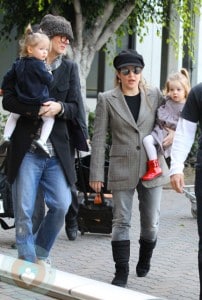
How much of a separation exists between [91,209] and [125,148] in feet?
7.67

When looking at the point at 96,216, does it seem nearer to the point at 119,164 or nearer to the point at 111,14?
the point at 119,164

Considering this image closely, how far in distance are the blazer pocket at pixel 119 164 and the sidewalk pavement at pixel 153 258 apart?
86cm

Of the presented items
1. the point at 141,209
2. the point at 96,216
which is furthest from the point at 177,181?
the point at 96,216

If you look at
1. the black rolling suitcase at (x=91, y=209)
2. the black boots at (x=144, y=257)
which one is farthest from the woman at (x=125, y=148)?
the black rolling suitcase at (x=91, y=209)

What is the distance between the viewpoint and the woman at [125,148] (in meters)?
6.13

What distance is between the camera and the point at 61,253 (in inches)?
301

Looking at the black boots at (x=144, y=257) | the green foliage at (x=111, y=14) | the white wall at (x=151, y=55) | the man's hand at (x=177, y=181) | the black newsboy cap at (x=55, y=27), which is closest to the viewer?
the man's hand at (x=177, y=181)

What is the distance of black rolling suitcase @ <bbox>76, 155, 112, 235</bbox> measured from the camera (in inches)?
327

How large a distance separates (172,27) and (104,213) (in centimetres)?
833

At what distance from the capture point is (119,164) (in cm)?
618

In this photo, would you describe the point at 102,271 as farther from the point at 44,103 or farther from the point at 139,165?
the point at 44,103

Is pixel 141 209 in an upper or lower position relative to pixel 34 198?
lower

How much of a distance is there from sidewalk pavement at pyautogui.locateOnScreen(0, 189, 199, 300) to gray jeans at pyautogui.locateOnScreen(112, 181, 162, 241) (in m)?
0.41

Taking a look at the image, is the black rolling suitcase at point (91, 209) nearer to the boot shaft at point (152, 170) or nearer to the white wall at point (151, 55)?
the boot shaft at point (152, 170)
